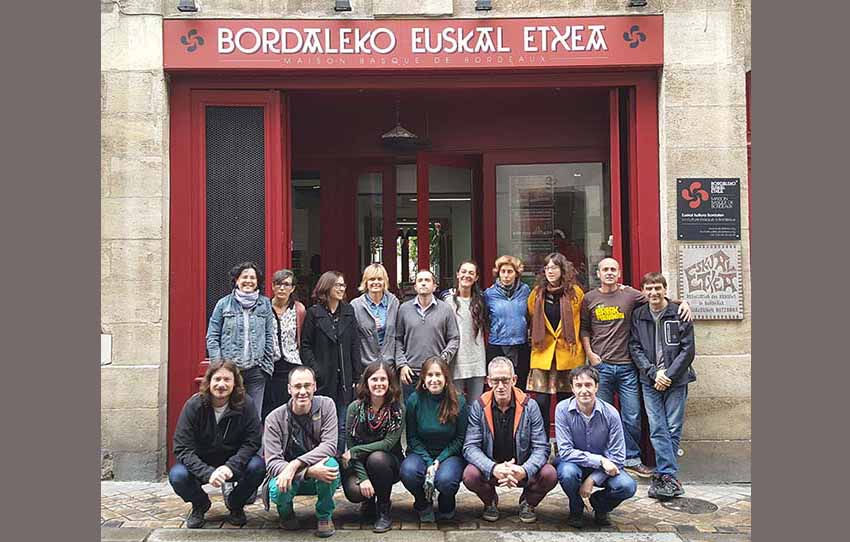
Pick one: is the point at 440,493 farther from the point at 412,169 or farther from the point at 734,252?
the point at 412,169

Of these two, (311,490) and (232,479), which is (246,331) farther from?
(311,490)

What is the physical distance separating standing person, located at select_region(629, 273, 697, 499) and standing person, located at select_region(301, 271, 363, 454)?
96.9 inches

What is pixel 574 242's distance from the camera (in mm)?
9289

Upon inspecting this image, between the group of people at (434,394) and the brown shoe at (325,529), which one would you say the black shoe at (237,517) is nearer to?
the group of people at (434,394)

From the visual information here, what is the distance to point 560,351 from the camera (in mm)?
7141

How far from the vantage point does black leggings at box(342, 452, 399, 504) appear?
19.5ft

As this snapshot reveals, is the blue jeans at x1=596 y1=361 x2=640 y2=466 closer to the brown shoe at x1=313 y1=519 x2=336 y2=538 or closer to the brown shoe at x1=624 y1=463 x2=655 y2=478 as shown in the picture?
the brown shoe at x1=624 y1=463 x2=655 y2=478

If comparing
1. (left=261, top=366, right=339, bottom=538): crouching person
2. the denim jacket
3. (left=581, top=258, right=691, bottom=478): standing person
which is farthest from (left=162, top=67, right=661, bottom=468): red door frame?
(left=261, top=366, right=339, bottom=538): crouching person

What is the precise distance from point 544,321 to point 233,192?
3.26 meters

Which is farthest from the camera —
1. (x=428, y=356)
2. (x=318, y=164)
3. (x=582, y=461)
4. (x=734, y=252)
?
(x=318, y=164)

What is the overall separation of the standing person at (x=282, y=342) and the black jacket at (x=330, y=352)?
5.4 inches

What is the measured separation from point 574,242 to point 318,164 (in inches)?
129

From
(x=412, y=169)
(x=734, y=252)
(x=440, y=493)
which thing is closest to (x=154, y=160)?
(x=412, y=169)

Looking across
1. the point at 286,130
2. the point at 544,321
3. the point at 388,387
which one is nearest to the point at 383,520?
the point at 388,387
